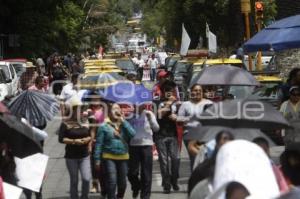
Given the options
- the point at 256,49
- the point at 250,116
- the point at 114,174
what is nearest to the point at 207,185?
the point at 250,116

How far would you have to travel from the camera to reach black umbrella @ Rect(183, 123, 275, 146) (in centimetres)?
675

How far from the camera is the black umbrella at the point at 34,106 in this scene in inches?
431

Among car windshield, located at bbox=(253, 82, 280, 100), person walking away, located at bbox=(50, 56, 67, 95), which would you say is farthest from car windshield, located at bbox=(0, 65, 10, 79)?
car windshield, located at bbox=(253, 82, 280, 100)

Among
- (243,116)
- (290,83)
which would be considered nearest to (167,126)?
(290,83)

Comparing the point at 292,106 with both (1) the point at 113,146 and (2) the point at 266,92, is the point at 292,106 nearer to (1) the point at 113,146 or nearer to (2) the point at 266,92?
(2) the point at 266,92

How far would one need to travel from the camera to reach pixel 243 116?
6992 mm

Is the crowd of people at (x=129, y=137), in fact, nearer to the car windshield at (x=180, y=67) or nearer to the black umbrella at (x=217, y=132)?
the black umbrella at (x=217, y=132)

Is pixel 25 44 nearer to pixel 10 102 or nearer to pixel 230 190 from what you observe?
pixel 10 102

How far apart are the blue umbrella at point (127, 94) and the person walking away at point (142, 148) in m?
0.14

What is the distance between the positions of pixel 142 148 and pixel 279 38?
10.3 ft

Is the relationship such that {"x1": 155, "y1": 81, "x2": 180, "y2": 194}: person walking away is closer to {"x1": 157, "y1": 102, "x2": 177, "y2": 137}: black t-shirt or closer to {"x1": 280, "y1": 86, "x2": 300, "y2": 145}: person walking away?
{"x1": 157, "y1": 102, "x2": 177, "y2": 137}: black t-shirt

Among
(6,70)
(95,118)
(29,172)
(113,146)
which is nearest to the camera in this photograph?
(29,172)

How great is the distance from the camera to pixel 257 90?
16.4 meters

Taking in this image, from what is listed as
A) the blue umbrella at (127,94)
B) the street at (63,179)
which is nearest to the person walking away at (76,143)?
the blue umbrella at (127,94)
